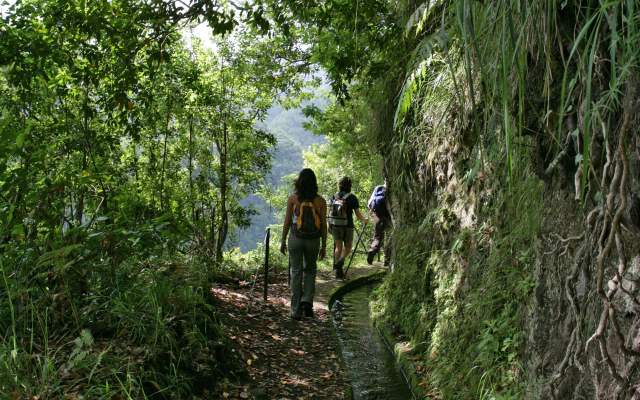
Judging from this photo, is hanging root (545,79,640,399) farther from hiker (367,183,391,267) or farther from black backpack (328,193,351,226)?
hiker (367,183,391,267)

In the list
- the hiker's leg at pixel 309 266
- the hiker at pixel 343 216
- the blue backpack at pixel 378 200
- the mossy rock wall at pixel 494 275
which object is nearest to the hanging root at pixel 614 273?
the mossy rock wall at pixel 494 275

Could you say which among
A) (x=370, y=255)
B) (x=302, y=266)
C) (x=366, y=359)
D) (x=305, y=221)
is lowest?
(x=366, y=359)

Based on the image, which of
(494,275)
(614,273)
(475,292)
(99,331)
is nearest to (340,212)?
(475,292)

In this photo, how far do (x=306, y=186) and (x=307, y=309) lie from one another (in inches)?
70.9

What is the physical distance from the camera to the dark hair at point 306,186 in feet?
22.9

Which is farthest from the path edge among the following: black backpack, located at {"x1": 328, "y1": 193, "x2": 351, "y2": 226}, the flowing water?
black backpack, located at {"x1": 328, "y1": 193, "x2": 351, "y2": 226}

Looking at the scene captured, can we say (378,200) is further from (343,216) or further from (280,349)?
(280,349)

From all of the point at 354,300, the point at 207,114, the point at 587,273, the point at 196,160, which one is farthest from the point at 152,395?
the point at 196,160

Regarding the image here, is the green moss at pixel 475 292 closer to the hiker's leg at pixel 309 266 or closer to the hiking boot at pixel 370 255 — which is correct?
the hiker's leg at pixel 309 266

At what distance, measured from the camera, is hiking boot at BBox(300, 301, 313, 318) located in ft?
24.6

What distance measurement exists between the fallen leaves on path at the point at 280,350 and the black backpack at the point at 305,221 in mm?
1240

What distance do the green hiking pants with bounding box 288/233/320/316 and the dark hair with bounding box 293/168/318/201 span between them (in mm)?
577

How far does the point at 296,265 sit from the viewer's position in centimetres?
724

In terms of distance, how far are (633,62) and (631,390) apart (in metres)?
1.31
